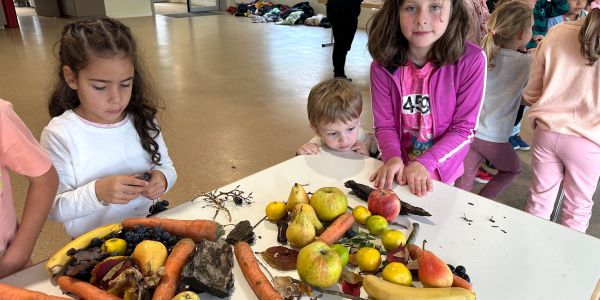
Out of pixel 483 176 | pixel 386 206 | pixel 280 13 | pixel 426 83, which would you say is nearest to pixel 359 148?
pixel 426 83

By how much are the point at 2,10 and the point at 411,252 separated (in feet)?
34.1

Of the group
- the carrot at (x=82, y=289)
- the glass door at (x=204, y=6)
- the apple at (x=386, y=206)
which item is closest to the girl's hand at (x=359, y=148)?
the apple at (x=386, y=206)

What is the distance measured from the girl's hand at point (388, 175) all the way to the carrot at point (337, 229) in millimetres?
278

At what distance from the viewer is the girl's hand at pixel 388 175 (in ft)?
4.69

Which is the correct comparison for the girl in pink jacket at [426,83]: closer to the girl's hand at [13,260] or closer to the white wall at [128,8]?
the girl's hand at [13,260]

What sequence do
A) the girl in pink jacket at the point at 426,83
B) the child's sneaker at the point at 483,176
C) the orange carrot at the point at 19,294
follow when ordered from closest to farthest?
1. the orange carrot at the point at 19,294
2. the girl in pink jacket at the point at 426,83
3. the child's sneaker at the point at 483,176

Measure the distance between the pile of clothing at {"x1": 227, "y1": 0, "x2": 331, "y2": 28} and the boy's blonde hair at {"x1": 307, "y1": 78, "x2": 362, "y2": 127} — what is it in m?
7.94

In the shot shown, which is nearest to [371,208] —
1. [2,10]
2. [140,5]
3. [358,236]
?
[358,236]

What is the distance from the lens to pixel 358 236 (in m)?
1.15

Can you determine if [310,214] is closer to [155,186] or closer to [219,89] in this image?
[155,186]

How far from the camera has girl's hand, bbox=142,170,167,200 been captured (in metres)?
1.39

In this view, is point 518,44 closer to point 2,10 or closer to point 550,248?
point 550,248

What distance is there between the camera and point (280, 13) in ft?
34.0

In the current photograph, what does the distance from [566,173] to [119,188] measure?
194 centimetres
